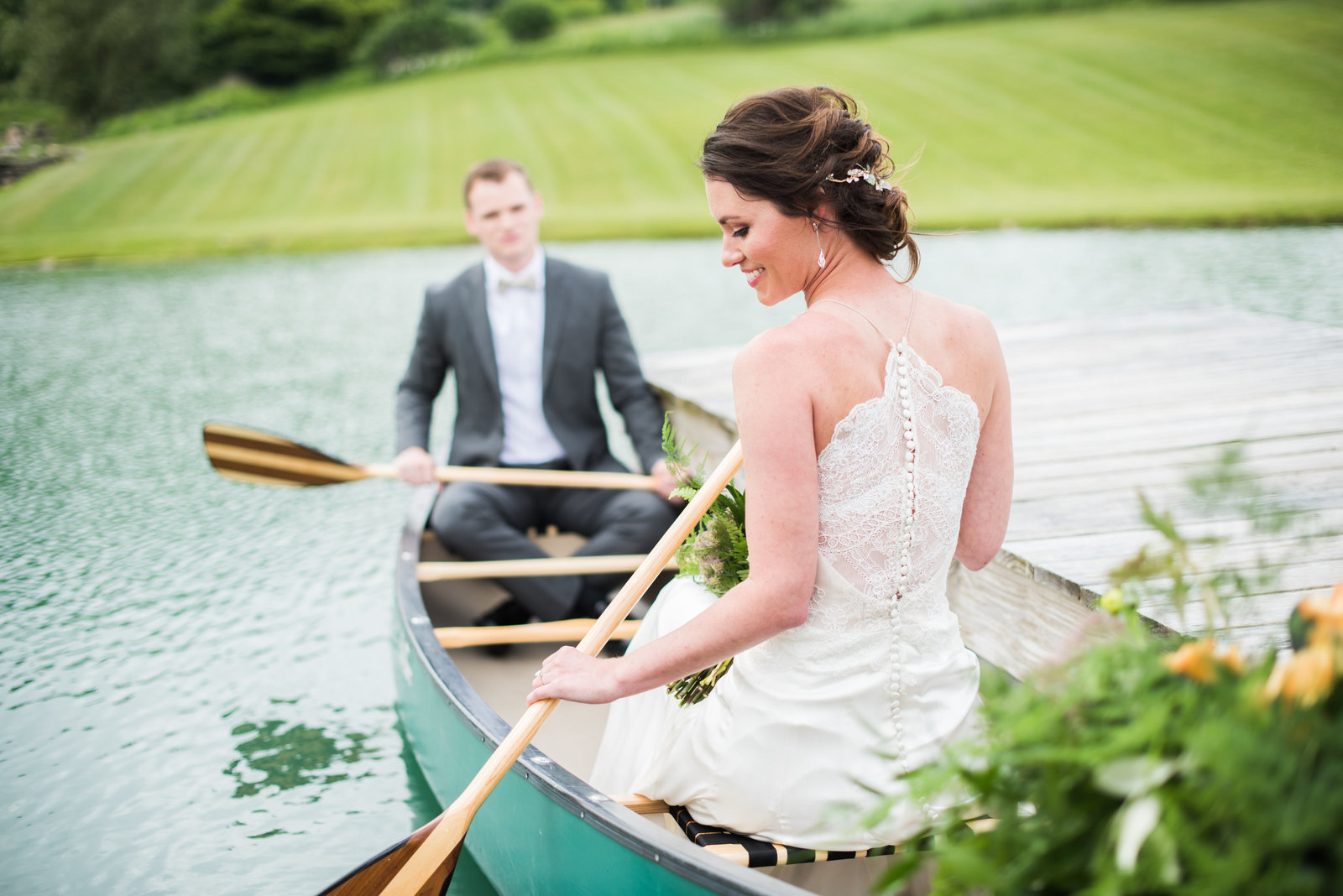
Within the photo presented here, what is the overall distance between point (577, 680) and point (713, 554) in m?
0.44

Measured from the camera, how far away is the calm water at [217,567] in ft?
9.50

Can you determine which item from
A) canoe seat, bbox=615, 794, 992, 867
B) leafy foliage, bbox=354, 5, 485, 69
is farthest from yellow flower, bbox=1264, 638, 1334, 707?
leafy foliage, bbox=354, 5, 485, 69

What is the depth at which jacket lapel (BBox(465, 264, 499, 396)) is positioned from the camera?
12.4ft

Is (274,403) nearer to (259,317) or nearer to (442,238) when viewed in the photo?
(259,317)

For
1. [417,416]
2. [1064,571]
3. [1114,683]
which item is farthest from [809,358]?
[417,416]

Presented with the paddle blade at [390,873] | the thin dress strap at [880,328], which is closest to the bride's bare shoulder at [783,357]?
the thin dress strap at [880,328]

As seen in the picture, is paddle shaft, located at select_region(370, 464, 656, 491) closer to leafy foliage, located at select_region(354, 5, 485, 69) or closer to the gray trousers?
the gray trousers

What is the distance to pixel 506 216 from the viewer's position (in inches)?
148

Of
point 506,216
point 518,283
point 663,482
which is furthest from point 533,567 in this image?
point 506,216

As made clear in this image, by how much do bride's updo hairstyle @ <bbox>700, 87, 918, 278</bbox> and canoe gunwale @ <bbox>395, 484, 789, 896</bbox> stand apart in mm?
1079

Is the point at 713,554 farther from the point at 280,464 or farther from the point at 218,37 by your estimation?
the point at 218,37

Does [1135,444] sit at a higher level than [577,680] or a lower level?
lower

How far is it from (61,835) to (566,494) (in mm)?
1915

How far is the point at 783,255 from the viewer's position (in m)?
1.71
